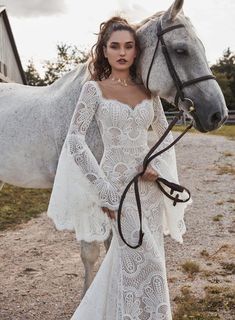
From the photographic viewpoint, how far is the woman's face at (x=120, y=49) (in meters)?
2.36

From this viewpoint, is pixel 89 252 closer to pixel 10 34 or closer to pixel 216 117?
pixel 216 117

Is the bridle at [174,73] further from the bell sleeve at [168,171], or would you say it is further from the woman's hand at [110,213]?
Answer: the woman's hand at [110,213]

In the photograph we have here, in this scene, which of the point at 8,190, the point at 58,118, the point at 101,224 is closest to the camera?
the point at 101,224

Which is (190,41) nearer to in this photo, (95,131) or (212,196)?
(95,131)

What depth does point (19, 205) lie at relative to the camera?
7.26 meters

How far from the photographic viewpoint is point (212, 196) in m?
7.81

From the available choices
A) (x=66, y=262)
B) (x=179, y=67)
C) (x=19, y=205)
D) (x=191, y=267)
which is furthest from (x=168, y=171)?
(x=19, y=205)

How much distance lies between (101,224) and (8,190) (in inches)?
250

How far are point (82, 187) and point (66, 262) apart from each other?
2559mm

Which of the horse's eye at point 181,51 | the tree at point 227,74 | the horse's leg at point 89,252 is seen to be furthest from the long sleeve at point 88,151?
the tree at point 227,74

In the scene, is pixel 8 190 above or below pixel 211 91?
below

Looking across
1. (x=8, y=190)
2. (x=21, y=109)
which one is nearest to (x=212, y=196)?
(x=8, y=190)

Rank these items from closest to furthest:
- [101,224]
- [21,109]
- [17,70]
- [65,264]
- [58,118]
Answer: [101,224], [58,118], [21,109], [65,264], [17,70]

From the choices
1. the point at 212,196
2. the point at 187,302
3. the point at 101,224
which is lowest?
the point at 212,196
